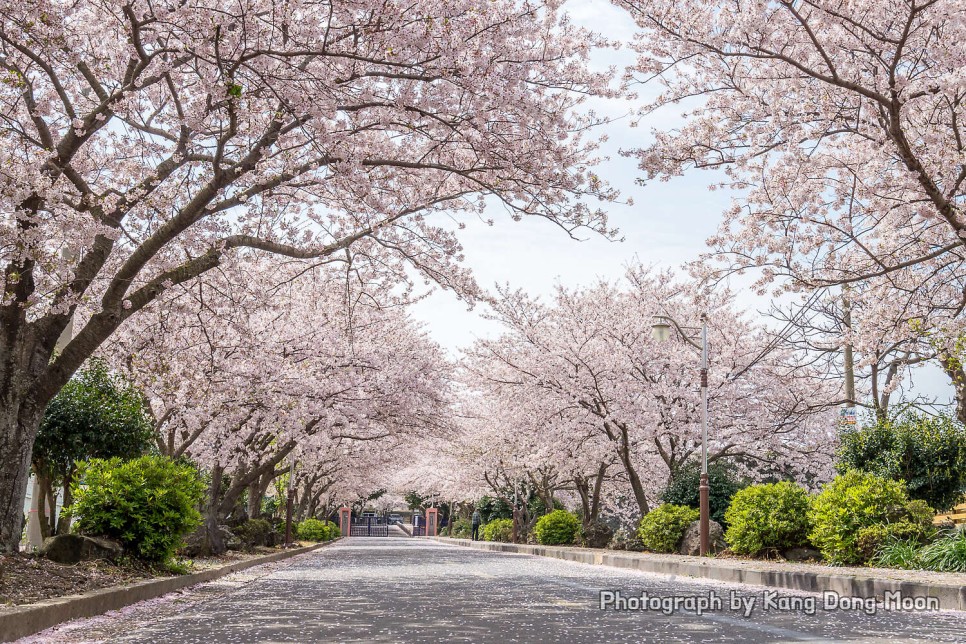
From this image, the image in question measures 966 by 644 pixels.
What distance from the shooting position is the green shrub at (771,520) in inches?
699

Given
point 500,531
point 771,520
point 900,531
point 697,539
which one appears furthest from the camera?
point 500,531

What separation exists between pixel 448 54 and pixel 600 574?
11562 mm

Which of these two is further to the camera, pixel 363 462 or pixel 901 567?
pixel 363 462

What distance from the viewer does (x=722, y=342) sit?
2823 centimetres

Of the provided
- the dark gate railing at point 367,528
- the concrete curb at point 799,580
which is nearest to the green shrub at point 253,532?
the concrete curb at point 799,580

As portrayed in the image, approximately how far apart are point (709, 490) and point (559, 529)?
1004 cm

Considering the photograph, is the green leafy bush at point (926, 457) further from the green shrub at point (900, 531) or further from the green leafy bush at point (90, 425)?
the green leafy bush at point (90, 425)

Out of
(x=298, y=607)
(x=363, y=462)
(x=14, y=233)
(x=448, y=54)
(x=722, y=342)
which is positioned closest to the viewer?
(x=14, y=233)

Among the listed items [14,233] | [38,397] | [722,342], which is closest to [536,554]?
[722,342]

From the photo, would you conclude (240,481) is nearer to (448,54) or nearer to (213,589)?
(213,589)

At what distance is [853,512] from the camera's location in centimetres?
1505

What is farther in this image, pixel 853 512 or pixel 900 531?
pixel 853 512

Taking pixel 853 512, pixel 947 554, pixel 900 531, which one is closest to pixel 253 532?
pixel 853 512

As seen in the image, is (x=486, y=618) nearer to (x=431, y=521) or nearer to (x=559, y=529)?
(x=559, y=529)
